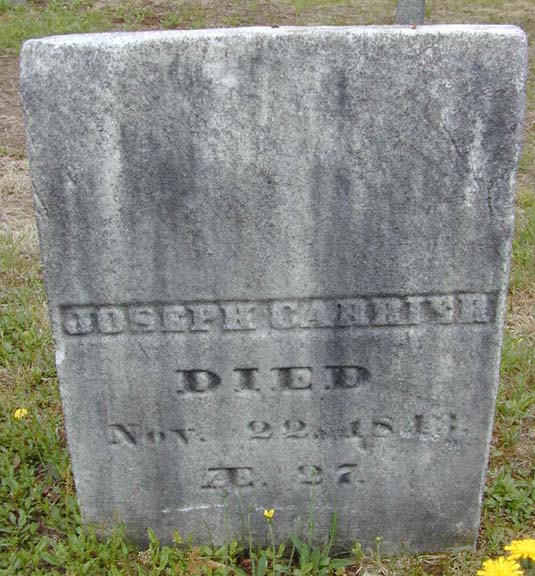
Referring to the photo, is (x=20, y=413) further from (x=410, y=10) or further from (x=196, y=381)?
(x=410, y=10)

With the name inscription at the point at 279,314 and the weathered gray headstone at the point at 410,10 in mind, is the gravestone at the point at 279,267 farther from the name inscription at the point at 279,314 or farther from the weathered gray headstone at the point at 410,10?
the weathered gray headstone at the point at 410,10

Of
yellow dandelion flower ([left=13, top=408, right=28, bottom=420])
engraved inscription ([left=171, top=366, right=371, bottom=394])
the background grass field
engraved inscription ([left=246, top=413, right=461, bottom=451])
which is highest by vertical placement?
engraved inscription ([left=171, top=366, right=371, bottom=394])

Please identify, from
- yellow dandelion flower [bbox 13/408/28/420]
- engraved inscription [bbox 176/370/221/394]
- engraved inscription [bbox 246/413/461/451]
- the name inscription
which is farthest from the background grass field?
the name inscription

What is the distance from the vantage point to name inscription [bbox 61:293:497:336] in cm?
220

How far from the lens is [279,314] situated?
2.21 m

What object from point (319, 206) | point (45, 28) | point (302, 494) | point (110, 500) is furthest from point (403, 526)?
point (45, 28)

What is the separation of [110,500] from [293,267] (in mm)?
1004

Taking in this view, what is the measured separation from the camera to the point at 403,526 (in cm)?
257

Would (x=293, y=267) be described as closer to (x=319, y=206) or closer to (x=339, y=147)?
(x=319, y=206)

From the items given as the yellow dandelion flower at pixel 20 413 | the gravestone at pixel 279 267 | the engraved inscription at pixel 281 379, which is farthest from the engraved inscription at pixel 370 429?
the yellow dandelion flower at pixel 20 413

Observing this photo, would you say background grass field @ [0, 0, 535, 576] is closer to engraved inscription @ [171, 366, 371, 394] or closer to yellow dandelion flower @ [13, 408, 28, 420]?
yellow dandelion flower @ [13, 408, 28, 420]

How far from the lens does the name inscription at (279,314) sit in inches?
86.5

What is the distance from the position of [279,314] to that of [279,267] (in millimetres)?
148

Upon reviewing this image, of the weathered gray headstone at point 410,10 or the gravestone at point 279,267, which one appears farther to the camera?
the weathered gray headstone at point 410,10
